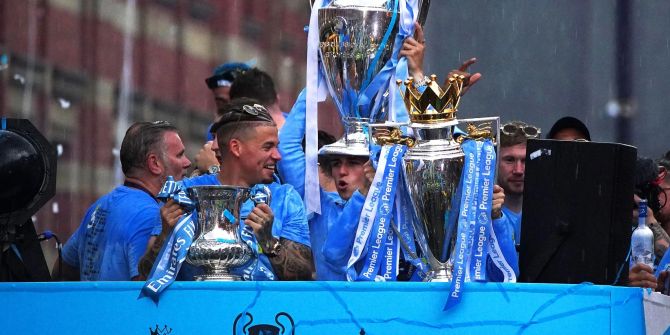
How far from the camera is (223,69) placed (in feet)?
20.7

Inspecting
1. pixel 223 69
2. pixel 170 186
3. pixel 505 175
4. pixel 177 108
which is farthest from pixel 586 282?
pixel 177 108

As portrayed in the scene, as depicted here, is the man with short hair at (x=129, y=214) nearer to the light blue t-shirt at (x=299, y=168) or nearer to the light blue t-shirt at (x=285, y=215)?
the light blue t-shirt at (x=285, y=215)

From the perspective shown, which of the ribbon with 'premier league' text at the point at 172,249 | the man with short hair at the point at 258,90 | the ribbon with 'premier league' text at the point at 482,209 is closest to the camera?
the ribbon with 'premier league' text at the point at 172,249

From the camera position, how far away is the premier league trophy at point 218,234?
361 centimetres

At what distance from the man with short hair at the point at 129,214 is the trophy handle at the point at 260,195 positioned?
71 centimetres

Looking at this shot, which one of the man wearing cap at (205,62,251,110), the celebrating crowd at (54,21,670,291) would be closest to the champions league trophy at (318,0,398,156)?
the celebrating crowd at (54,21,670,291)

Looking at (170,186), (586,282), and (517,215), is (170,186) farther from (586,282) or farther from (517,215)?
(517,215)

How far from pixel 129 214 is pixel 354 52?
3.38ft

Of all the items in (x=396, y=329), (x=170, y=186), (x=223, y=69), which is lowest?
(x=396, y=329)

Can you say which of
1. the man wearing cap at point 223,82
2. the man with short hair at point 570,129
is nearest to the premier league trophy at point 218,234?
the man with short hair at point 570,129

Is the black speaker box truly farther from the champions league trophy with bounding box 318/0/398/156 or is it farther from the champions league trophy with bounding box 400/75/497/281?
the champions league trophy with bounding box 318/0/398/156

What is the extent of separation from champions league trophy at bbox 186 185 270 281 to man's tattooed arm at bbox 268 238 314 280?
325mm

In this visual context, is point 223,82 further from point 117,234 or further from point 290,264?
point 290,264

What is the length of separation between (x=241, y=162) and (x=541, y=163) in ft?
3.80
